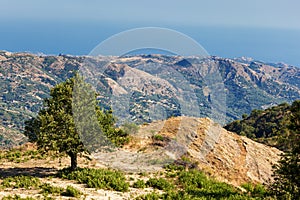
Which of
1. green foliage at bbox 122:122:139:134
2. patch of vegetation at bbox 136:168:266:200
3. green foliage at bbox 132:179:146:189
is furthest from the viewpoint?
green foliage at bbox 122:122:139:134

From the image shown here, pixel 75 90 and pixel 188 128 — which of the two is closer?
pixel 75 90

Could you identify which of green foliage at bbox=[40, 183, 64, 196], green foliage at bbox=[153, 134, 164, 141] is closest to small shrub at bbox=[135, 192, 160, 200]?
green foliage at bbox=[40, 183, 64, 196]

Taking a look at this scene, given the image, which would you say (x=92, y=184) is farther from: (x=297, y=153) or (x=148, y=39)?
(x=297, y=153)

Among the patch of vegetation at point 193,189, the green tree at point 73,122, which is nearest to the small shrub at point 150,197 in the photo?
the patch of vegetation at point 193,189

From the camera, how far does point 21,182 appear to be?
2005 centimetres

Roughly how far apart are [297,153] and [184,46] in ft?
39.2

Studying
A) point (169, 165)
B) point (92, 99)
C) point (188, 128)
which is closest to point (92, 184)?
point (92, 99)

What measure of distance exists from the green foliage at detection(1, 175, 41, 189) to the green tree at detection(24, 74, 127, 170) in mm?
2577

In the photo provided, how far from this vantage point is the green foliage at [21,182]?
64.4 feet

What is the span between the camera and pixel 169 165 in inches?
1086

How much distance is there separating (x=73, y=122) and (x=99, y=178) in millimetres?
4763

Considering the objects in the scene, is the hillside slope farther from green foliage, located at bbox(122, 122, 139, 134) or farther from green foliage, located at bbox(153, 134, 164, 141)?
green foliage, located at bbox(122, 122, 139, 134)

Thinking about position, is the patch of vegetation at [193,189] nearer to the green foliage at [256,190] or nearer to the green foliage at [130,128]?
the green foliage at [256,190]

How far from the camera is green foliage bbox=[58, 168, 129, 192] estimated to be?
2075 centimetres
